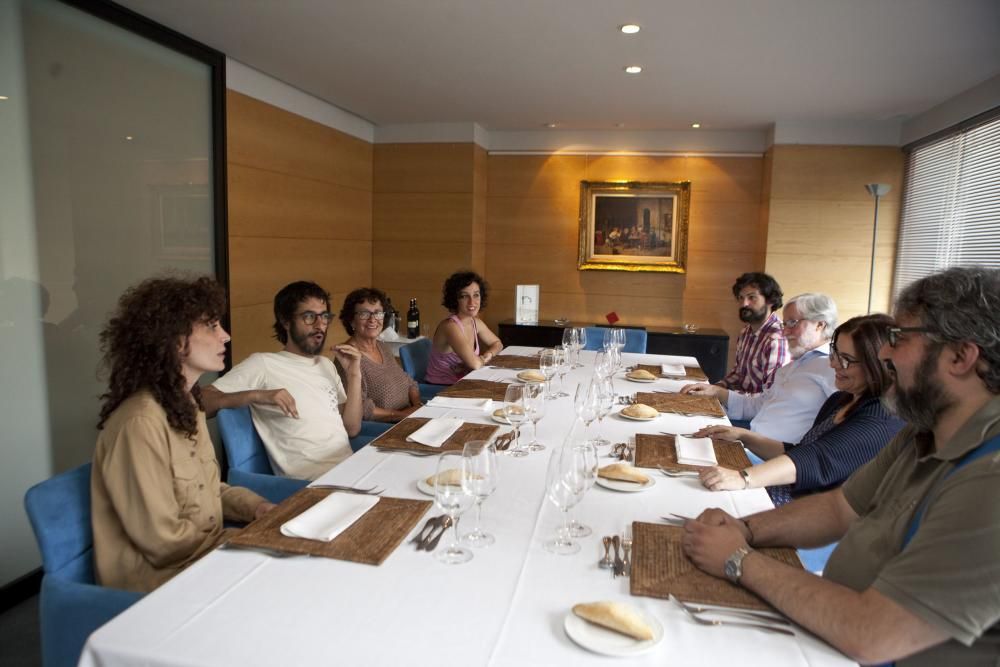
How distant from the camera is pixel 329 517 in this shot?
1.59 meters

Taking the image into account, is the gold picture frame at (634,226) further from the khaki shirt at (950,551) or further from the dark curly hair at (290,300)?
the khaki shirt at (950,551)

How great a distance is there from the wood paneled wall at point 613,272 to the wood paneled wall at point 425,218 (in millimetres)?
352

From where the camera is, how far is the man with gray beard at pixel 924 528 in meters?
1.08

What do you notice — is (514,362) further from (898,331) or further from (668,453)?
(898,331)

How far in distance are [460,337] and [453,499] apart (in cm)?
293

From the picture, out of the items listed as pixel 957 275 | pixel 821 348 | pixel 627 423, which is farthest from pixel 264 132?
pixel 957 275

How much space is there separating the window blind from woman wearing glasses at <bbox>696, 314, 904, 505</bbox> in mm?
2795

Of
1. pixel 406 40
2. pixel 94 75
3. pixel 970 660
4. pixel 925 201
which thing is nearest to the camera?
pixel 970 660

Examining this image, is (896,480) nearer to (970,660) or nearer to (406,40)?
(970,660)

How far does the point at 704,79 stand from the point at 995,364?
13.2ft

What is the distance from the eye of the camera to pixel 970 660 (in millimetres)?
1162

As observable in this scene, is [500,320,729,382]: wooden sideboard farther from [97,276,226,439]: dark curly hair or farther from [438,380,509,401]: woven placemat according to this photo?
[97,276,226,439]: dark curly hair


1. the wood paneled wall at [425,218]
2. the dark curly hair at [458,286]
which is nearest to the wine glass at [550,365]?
the dark curly hair at [458,286]

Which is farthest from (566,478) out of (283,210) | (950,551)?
(283,210)
